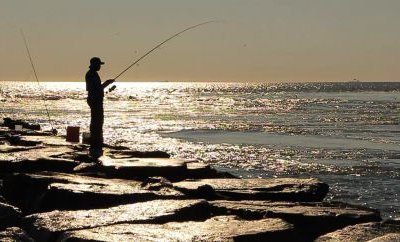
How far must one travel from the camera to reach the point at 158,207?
5.20 m

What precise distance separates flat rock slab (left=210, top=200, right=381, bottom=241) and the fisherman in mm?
3889

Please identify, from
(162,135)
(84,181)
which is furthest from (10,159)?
(162,135)

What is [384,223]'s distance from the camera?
16.0 ft

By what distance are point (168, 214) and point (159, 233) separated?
0.55 m

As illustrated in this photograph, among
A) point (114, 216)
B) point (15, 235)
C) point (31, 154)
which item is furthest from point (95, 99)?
point (15, 235)

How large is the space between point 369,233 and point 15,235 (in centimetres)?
256

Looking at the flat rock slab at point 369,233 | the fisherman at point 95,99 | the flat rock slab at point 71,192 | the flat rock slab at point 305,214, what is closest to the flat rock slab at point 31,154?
the fisherman at point 95,99

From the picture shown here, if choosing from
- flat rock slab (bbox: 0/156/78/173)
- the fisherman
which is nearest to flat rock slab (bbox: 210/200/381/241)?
flat rock slab (bbox: 0/156/78/173)

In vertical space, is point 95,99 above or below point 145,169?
above

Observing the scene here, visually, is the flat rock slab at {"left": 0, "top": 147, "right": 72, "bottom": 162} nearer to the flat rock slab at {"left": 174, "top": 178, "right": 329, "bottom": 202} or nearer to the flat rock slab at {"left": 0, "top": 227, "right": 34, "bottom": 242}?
the flat rock slab at {"left": 174, "top": 178, "right": 329, "bottom": 202}

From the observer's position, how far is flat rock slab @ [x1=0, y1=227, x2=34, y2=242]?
4256mm

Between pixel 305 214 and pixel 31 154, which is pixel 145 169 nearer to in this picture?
pixel 31 154

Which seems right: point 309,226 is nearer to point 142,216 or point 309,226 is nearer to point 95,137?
→ point 142,216

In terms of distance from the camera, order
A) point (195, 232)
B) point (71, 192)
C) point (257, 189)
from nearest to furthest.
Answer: point (195, 232)
point (71, 192)
point (257, 189)
